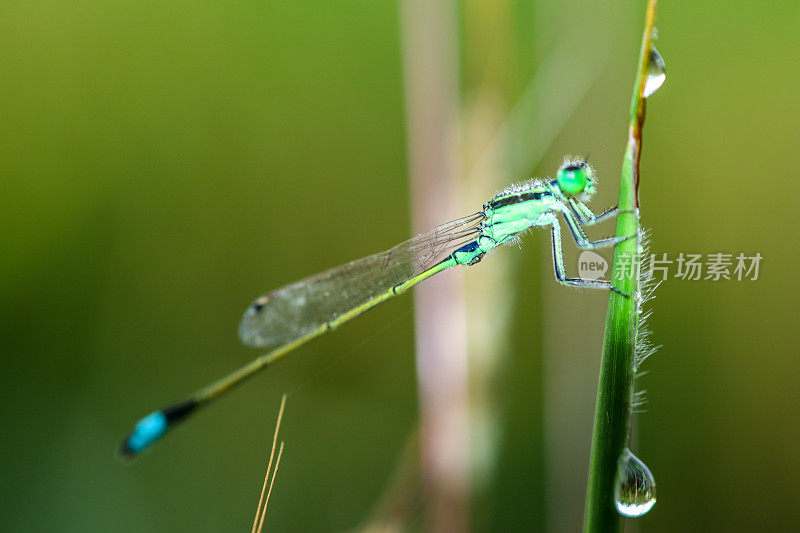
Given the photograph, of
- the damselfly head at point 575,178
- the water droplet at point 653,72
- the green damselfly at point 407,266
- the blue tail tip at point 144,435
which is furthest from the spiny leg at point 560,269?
the blue tail tip at point 144,435

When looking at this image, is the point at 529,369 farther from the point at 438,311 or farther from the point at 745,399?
the point at 438,311

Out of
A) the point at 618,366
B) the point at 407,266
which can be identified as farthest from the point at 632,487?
the point at 407,266

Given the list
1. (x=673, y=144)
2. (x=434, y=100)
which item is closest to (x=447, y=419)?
(x=434, y=100)

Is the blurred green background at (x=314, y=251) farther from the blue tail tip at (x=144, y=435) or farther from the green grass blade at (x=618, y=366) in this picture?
the green grass blade at (x=618, y=366)

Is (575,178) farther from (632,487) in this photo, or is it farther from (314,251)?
(314,251)

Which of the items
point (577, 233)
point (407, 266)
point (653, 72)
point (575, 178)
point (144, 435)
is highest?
point (653, 72)

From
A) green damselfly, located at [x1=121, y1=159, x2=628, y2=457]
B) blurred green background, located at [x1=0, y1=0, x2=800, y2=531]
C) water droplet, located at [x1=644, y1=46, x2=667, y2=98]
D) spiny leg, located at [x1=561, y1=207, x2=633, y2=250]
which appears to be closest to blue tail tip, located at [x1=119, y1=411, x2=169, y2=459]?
green damselfly, located at [x1=121, y1=159, x2=628, y2=457]
